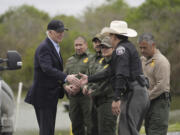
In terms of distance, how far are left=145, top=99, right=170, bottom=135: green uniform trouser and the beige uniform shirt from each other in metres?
0.18

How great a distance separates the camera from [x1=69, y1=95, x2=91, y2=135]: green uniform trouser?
31.2 ft

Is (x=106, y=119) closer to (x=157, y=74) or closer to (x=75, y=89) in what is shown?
(x=75, y=89)

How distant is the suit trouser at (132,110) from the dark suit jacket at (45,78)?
141 centimetres

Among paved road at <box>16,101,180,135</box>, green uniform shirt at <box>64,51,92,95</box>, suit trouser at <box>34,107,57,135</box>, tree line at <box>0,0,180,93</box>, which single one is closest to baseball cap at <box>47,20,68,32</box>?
suit trouser at <box>34,107,57,135</box>

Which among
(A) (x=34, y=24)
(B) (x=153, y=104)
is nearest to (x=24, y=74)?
(A) (x=34, y=24)

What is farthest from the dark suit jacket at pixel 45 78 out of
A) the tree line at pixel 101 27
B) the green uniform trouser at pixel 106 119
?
the tree line at pixel 101 27

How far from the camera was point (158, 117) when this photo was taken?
8516 millimetres

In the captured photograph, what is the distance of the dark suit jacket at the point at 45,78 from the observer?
26.1 feet

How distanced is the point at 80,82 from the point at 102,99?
2.36ft

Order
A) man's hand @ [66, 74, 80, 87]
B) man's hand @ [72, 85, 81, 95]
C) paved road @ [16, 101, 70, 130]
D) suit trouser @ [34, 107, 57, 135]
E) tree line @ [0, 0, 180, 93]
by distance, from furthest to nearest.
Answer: tree line @ [0, 0, 180, 93] → paved road @ [16, 101, 70, 130] → man's hand @ [72, 85, 81, 95] → man's hand @ [66, 74, 80, 87] → suit trouser @ [34, 107, 57, 135]

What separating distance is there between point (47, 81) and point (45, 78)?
61mm

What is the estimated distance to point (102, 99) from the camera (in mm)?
8844

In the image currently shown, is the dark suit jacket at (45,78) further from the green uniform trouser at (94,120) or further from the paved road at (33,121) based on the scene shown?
the paved road at (33,121)

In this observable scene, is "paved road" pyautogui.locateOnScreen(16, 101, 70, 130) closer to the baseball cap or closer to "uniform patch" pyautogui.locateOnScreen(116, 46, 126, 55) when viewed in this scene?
the baseball cap
